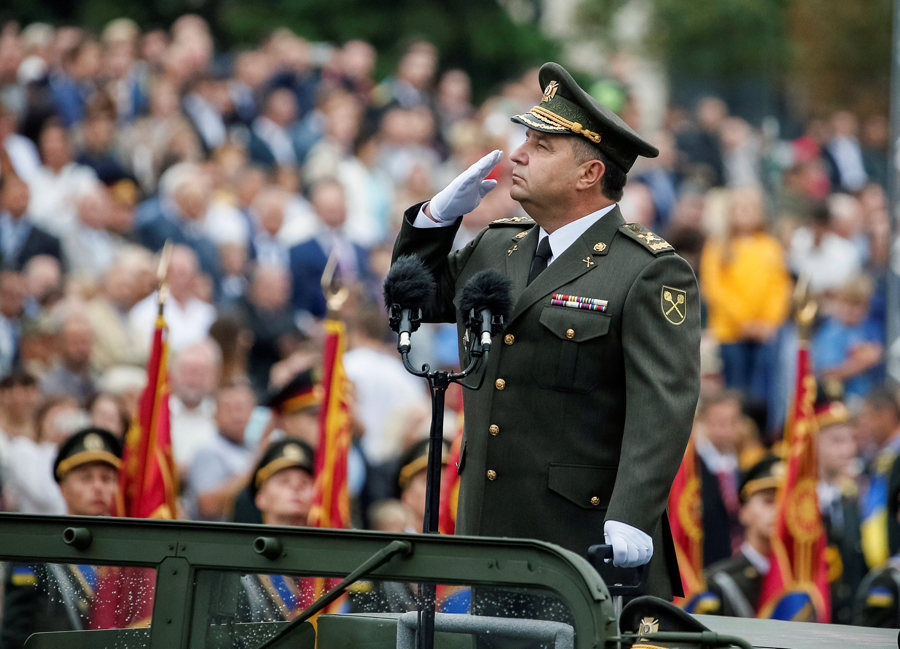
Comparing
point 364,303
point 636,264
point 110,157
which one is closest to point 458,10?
point 110,157

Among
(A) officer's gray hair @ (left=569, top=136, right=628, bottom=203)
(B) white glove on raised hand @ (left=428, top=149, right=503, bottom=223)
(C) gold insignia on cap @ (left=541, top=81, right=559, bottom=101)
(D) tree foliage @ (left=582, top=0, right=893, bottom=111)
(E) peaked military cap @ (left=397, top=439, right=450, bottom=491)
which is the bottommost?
(B) white glove on raised hand @ (left=428, top=149, right=503, bottom=223)

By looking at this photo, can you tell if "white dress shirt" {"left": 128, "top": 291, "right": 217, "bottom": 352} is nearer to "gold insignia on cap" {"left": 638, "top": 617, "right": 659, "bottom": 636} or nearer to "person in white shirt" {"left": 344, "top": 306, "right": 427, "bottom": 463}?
"person in white shirt" {"left": 344, "top": 306, "right": 427, "bottom": 463}

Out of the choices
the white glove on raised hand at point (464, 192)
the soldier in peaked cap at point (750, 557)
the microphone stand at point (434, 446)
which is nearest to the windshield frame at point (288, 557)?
the microphone stand at point (434, 446)

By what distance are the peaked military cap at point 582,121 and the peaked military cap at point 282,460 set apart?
10.0ft

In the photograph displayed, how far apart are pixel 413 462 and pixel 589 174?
11.0ft

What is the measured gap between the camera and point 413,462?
6.57 meters

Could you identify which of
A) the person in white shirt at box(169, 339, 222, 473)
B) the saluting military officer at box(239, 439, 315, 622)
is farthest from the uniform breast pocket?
the person in white shirt at box(169, 339, 222, 473)

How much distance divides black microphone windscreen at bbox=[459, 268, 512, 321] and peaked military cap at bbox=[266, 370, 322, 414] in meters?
4.27

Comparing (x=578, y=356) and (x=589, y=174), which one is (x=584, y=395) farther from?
(x=589, y=174)

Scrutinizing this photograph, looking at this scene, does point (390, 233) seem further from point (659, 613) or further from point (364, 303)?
point (659, 613)

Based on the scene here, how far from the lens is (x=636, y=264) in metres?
3.38

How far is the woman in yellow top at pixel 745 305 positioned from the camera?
33.9 feet

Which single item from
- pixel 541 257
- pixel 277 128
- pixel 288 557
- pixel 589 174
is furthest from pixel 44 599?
pixel 277 128

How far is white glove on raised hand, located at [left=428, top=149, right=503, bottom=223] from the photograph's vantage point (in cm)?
341
